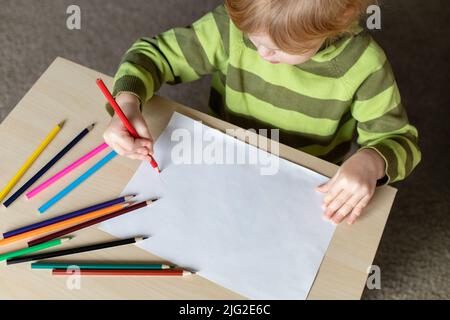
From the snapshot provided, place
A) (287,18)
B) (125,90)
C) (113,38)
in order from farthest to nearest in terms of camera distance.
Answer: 1. (113,38)
2. (125,90)
3. (287,18)

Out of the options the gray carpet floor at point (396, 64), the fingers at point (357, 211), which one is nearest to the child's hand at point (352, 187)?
the fingers at point (357, 211)

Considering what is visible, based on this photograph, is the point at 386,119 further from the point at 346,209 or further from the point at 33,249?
the point at 33,249

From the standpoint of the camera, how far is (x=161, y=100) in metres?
0.69

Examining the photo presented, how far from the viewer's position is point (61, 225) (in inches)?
22.8

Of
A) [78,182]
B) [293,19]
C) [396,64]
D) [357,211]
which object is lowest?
[396,64]

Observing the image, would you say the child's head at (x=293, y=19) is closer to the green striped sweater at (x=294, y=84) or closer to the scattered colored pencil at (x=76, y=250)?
the green striped sweater at (x=294, y=84)

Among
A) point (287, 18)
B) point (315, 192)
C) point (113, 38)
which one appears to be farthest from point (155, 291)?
point (113, 38)

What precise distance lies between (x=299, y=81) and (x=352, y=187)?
0.63ft

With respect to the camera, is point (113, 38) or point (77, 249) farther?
point (113, 38)

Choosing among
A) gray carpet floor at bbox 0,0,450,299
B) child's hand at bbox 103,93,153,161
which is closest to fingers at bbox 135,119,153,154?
child's hand at bbox 103,93,153,161

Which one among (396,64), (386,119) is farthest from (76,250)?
(396,64)

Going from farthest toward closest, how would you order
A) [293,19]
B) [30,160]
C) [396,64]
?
1. [396,64]
2. [30,160]
3. [293,19]
